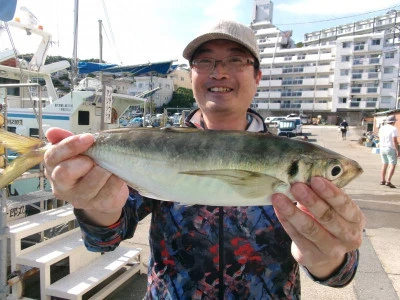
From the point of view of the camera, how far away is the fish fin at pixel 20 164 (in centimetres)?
202

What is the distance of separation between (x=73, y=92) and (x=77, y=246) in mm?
8438

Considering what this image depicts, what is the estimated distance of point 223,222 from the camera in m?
2.15

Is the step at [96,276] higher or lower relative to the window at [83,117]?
lower

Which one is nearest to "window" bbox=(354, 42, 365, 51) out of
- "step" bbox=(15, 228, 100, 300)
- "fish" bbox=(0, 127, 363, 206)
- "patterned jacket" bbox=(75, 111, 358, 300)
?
"step" bbox=(15, 228, 100, 300)

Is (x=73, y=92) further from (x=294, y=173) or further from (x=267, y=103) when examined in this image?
(x=267, y=103)

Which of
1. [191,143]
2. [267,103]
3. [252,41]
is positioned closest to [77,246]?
[191,143]

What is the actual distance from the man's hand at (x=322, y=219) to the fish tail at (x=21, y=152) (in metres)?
1.49

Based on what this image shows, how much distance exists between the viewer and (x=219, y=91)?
2.42 meters

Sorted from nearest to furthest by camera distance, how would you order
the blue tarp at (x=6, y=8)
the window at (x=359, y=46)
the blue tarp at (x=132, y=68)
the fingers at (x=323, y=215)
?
the fingers at (x=323, y=215) → the blue tarp at (x=6, y=8) → the blue tarp at (x=132, y=68) → the window at (x=359, y=46)

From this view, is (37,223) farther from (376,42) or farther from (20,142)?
(376,42)

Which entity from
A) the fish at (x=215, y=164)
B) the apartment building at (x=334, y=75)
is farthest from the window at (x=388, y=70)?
the fish at (x=215, y=164)

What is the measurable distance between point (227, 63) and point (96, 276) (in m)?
3.29

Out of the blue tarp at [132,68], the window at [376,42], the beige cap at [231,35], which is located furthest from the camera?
the window at [376,42]

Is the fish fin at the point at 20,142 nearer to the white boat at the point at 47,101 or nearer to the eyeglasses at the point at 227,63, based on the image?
the eyeglasses at the point at 227,63
